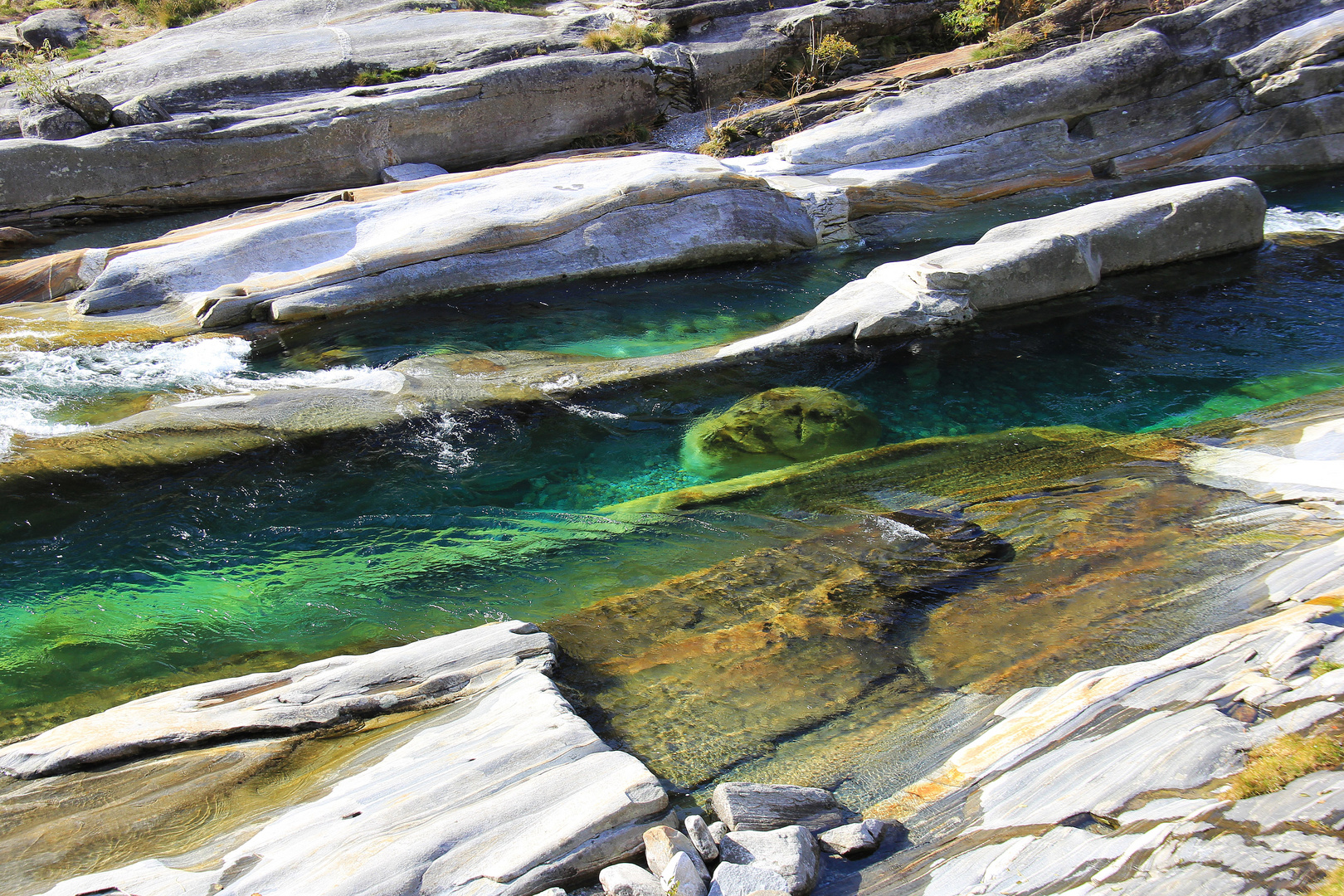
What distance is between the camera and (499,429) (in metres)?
8.19

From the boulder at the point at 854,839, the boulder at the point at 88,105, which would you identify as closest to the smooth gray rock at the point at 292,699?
the boulder at the point at 854,839

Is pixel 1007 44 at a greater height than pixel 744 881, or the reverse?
pixel 1007 44

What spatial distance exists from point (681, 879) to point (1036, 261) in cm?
949

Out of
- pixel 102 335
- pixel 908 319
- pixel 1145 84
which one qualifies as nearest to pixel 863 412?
pixel 908 319

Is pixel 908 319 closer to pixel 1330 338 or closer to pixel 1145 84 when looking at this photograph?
pixel 1330 338

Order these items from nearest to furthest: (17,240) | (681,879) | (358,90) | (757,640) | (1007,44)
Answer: (681,879) → (757,640) → (17,240) → (1007,44) → (358,90)

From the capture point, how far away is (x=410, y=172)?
15445mm

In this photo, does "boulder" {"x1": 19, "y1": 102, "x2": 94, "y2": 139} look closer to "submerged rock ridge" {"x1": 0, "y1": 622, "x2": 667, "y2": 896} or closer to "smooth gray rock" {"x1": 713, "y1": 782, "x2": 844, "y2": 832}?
"submerged rock ridge" {"x1": 0, "y1": 622, "x2": 667, "y2": 896}

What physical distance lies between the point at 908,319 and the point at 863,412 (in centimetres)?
188

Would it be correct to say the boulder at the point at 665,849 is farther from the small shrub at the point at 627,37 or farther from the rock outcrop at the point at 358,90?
the small shrub at the point at 627,37

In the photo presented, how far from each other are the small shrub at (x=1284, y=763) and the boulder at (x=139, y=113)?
17145 mm

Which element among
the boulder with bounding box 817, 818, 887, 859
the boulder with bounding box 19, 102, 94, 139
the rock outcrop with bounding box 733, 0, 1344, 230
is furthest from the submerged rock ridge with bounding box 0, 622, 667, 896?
the boulder with bounding box 19, 102, 94, 139

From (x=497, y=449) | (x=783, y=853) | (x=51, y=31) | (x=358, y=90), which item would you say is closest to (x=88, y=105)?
(x=358, y=90)

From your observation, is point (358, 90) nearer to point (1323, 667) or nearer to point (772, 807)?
point (772, 807)
